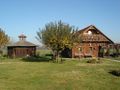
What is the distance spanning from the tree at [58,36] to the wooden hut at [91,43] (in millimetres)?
10366

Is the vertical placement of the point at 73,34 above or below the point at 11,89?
above

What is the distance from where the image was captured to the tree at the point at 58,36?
147ft

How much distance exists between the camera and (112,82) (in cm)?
2447

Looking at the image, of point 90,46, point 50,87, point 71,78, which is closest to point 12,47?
point 90,46

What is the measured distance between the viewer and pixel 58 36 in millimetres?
44875

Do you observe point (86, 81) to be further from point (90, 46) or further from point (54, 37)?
point (90, 46)

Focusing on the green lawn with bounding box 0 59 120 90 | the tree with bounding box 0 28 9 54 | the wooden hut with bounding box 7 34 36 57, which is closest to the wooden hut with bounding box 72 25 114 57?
the wooden hut with bounding box 7 34 36 57

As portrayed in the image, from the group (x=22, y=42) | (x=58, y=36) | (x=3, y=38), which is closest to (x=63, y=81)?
(x=58, y=36)

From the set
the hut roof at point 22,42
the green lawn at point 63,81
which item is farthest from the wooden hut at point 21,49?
the green lawn at point 63,81

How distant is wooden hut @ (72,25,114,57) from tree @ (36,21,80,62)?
408 inches

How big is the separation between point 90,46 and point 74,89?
123 ft

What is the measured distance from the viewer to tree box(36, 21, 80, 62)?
4475cm

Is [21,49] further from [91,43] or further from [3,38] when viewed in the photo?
[91,43]

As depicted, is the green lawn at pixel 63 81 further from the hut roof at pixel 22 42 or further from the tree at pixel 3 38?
the hut roof at pixel 22 42
